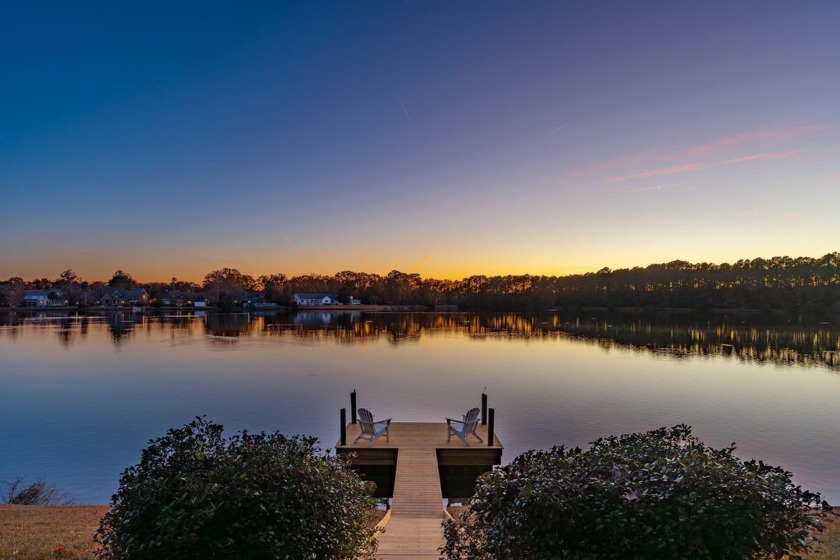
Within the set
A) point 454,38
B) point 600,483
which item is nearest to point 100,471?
point 600,483

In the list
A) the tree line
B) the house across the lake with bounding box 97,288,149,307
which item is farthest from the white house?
the house across the lake with bounding box 97,288,149,307

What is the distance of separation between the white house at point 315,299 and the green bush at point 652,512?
157548 mm

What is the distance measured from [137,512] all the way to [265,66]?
27.1 meters

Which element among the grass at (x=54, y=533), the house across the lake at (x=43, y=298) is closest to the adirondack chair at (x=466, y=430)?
the grass at (x=54, y=533)

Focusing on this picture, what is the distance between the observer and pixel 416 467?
13086mm

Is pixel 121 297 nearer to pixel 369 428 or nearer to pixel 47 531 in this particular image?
pixel 369 428

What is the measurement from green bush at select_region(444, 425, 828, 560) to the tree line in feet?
396

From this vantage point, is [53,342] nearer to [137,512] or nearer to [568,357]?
[568,357]

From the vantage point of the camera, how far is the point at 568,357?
39719 millimetres

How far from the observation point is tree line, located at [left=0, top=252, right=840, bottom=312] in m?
106

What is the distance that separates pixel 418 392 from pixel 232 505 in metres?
23.0

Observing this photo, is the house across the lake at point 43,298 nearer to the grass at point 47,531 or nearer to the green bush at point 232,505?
the grass at point 47,531

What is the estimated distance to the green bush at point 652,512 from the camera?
3.79 m

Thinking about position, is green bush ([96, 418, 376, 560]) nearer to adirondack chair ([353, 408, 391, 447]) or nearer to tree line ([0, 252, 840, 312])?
adirondack chair ([353, 408, 391, 447])
